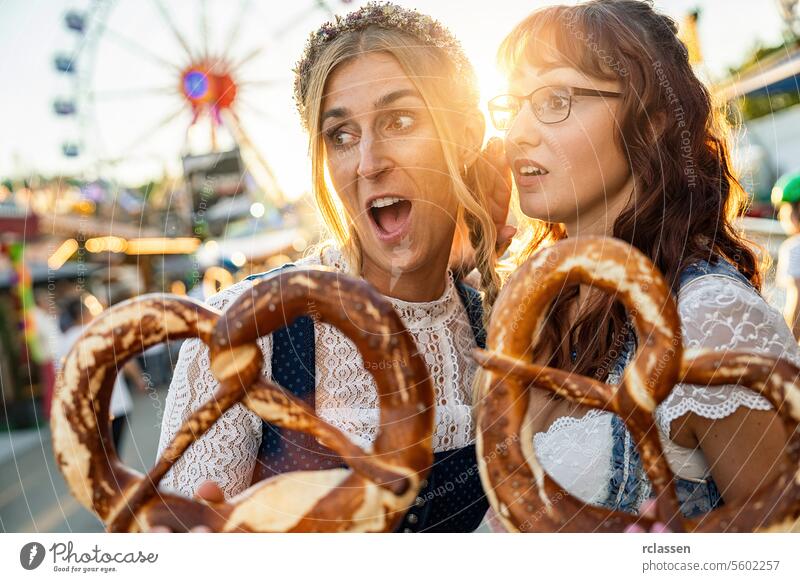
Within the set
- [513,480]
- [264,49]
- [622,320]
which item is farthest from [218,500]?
[264,49]

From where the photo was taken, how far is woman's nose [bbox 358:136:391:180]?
53.6 inches

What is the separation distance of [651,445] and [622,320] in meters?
0.39

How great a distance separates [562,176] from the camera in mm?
1277

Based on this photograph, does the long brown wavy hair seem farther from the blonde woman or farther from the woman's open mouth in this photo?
the woman's open mouth

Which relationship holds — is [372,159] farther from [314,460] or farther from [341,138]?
[314,460]

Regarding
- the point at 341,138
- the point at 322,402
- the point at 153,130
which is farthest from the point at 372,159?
the point at 153,130

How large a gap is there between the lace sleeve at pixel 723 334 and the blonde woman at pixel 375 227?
47 centimetres

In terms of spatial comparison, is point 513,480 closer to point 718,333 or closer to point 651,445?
point 651,445

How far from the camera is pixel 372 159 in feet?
4.48

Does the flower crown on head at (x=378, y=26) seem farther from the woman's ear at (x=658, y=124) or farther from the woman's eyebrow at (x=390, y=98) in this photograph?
the woman's ear at (x=658, y=124)

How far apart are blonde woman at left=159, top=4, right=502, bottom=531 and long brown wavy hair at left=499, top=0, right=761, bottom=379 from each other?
0.19m

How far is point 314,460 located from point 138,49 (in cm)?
143

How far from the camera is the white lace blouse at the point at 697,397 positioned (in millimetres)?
1128

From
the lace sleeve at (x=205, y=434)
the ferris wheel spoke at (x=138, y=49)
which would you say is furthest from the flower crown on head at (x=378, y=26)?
the ferris wheel spoke at (x=138, y=49)
